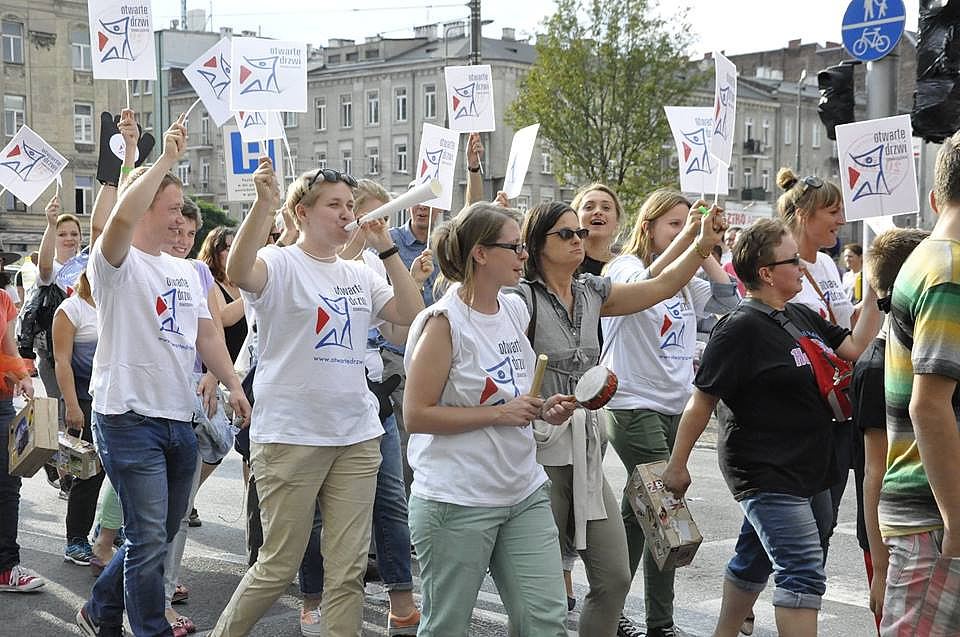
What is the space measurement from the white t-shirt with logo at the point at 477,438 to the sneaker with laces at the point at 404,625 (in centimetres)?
165

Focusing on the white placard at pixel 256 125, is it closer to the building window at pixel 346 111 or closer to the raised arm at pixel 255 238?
the raised arm at pixel 255 238

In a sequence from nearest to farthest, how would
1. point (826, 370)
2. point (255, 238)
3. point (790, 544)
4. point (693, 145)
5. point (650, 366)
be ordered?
point (255, 238) < point (790, 544) < point (826, 370) < point (650, 366) < point (693, 145)

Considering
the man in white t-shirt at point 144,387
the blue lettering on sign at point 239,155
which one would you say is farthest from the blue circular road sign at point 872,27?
the man in white t-shirt at point 144,387

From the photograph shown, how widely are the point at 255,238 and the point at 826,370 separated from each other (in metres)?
2.16

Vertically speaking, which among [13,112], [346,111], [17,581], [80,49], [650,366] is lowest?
[17,581]

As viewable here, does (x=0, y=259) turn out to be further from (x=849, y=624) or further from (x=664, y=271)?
(x=849, y=624)

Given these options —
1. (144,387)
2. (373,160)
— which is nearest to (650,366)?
(144,387)

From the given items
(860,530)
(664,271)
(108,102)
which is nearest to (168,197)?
(664,271)

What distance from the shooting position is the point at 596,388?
4.03 metres

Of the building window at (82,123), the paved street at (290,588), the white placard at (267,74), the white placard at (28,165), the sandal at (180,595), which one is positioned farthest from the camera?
the building window at (82,123)

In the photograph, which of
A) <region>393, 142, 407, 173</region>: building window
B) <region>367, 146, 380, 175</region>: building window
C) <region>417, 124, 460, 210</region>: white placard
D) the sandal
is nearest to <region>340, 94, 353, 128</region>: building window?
<region>367, 146, 380, 175</region>: building window

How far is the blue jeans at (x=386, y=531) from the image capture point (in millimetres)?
5797

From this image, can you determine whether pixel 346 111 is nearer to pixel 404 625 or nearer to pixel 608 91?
pixel 608 91

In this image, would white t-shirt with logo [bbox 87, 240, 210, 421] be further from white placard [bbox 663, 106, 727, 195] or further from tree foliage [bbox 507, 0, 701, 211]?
tree foliage [bbox 507, 0, 701, 211]
